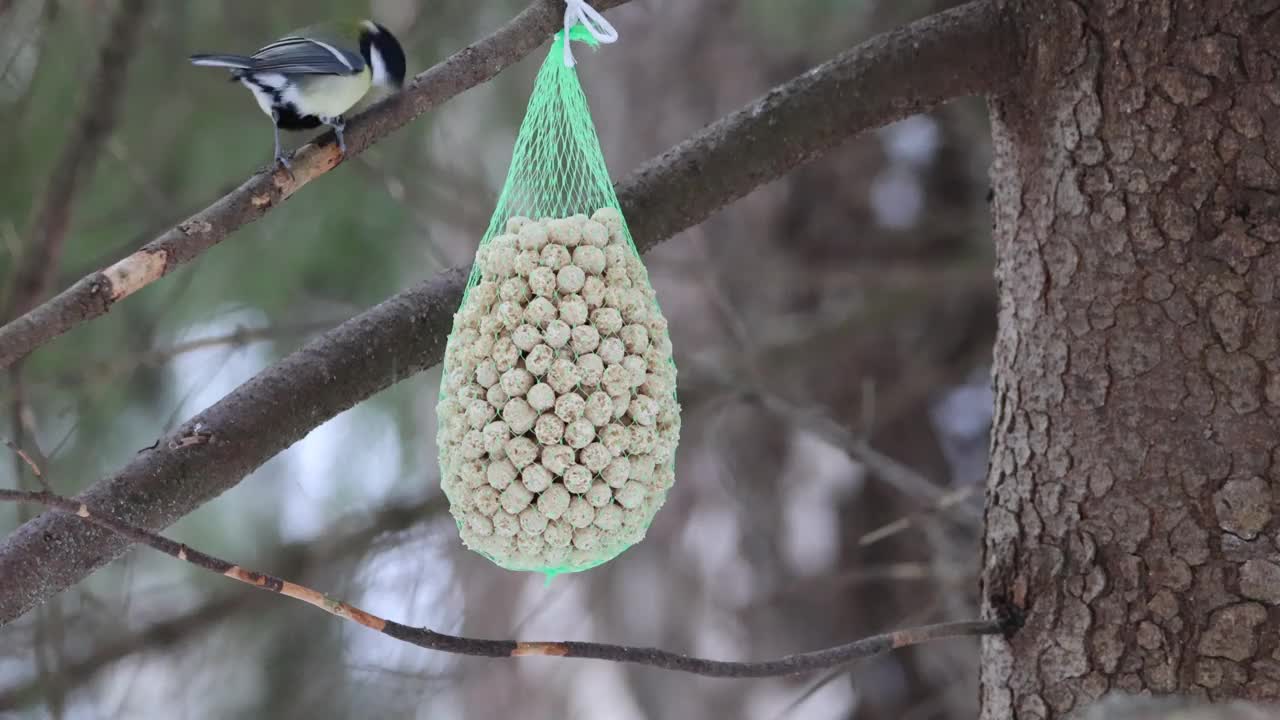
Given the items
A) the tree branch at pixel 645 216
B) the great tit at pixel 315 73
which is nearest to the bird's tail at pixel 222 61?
the great tit at pixel 315 73

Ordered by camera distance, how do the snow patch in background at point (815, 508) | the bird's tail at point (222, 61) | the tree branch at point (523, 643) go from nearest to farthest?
the tree branch at point (523, 643) → the bird's tail at point (222, 61) → the snow patch in background at point (815, 508)

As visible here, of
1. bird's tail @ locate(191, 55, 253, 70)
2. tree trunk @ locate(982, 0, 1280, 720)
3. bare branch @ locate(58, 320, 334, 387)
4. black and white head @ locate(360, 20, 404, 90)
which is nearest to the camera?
tree trunk @ locate(982, 0, 1280, 720)

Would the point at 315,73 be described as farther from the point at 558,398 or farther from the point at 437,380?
the point at 437,380

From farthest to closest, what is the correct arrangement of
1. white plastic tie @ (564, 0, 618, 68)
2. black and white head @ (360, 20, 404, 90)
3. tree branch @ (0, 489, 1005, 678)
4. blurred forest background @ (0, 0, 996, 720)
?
blurred forest background @ (0, 0, 996, 720) < black and white head @ (360, 20, 404, 90) < white plastic tie @ (564, 0, 618, 68) < tree branch @ (0, 489, 1005, 678)

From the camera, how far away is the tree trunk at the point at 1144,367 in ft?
4.49

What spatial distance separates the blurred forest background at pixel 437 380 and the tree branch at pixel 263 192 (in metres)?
0.89

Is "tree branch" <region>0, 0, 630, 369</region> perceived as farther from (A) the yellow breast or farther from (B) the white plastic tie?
(A) the yellow breast

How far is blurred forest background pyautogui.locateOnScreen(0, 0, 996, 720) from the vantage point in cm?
253

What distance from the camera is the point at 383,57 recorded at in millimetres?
1639

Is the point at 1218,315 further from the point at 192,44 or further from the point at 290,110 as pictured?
the point at 192,44

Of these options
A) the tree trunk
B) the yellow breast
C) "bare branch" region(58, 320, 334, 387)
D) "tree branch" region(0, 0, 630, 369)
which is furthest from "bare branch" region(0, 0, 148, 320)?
the tree trunk

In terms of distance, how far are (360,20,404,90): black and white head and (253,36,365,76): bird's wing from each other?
0.8 inches

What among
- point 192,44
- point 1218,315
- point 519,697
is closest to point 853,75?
point 1218,315

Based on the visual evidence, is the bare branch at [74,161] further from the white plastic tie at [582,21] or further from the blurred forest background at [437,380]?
the white plastic tie at [582,21]
